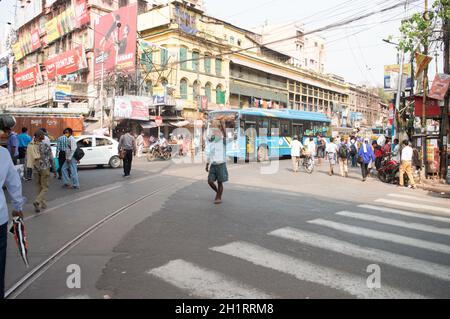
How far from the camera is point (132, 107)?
3069 cm

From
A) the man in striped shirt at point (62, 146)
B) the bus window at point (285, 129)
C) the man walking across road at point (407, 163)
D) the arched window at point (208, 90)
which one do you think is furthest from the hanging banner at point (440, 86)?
the arched window at point (208, 90)

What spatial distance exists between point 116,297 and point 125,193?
6.99 metres

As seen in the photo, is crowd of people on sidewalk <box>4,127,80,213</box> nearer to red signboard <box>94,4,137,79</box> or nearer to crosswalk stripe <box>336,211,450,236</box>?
crosswalk stripe <box>336,211,450,236</box>

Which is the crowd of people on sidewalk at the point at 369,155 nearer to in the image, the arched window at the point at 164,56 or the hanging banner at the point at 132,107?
the hanging banner at the point at 132,107

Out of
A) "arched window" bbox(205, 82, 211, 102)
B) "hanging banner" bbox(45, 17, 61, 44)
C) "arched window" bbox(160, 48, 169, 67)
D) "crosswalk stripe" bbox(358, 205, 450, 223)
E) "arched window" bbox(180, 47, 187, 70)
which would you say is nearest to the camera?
"crosswalk stripe" bbox(358, 205, 450, 223)

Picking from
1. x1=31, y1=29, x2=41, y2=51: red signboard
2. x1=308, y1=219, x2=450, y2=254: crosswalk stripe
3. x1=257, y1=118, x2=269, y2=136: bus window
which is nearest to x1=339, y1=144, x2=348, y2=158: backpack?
x1=257, y1=118, x2=269, y2=136: bus window

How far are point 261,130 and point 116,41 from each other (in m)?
18.1

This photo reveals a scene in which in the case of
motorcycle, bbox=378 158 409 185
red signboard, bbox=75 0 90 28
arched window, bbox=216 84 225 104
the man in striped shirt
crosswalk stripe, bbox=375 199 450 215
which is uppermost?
red signboard, bbox=75 0 90 28

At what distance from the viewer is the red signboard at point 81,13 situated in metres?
39.3

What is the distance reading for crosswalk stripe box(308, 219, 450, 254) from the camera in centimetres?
573

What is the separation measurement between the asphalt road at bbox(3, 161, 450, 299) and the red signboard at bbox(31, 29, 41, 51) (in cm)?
4975

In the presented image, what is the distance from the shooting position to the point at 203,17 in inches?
1599

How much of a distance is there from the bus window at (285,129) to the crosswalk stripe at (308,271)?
19913 mm
